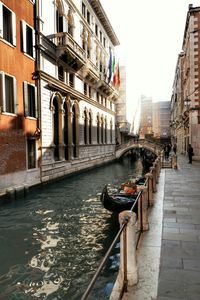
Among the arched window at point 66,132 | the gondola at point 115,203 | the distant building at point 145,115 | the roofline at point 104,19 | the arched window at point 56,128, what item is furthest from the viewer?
the distant building at point 145,115

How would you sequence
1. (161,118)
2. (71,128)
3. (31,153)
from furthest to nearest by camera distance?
(161,118) → (71,128) → (31,153)

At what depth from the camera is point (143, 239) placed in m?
4.78

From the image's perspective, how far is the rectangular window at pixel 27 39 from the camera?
12.7 meters

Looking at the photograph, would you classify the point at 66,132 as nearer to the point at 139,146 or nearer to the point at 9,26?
the point at 9,26

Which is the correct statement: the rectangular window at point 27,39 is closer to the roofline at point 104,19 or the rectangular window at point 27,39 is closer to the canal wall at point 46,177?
the canal wall at point 46,177

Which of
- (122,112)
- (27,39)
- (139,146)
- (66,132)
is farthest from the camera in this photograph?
(122,112)

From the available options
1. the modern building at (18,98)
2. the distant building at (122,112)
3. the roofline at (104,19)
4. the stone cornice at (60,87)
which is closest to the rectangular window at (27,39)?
the modern building at (18,98)

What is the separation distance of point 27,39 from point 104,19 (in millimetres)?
16699

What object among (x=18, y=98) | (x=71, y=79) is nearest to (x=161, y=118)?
(x=71, y=79)

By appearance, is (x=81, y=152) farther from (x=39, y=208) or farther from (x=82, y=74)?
(x=39, y=208)

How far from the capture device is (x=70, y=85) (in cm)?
1977

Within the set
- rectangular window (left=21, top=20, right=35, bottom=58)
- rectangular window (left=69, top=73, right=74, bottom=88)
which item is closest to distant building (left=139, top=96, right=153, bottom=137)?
rectangular window (left=69, top=73, right=74, bottom=88)

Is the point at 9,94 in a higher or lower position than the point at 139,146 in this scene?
higher

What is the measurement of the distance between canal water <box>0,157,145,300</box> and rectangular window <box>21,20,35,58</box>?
686 centimetres
